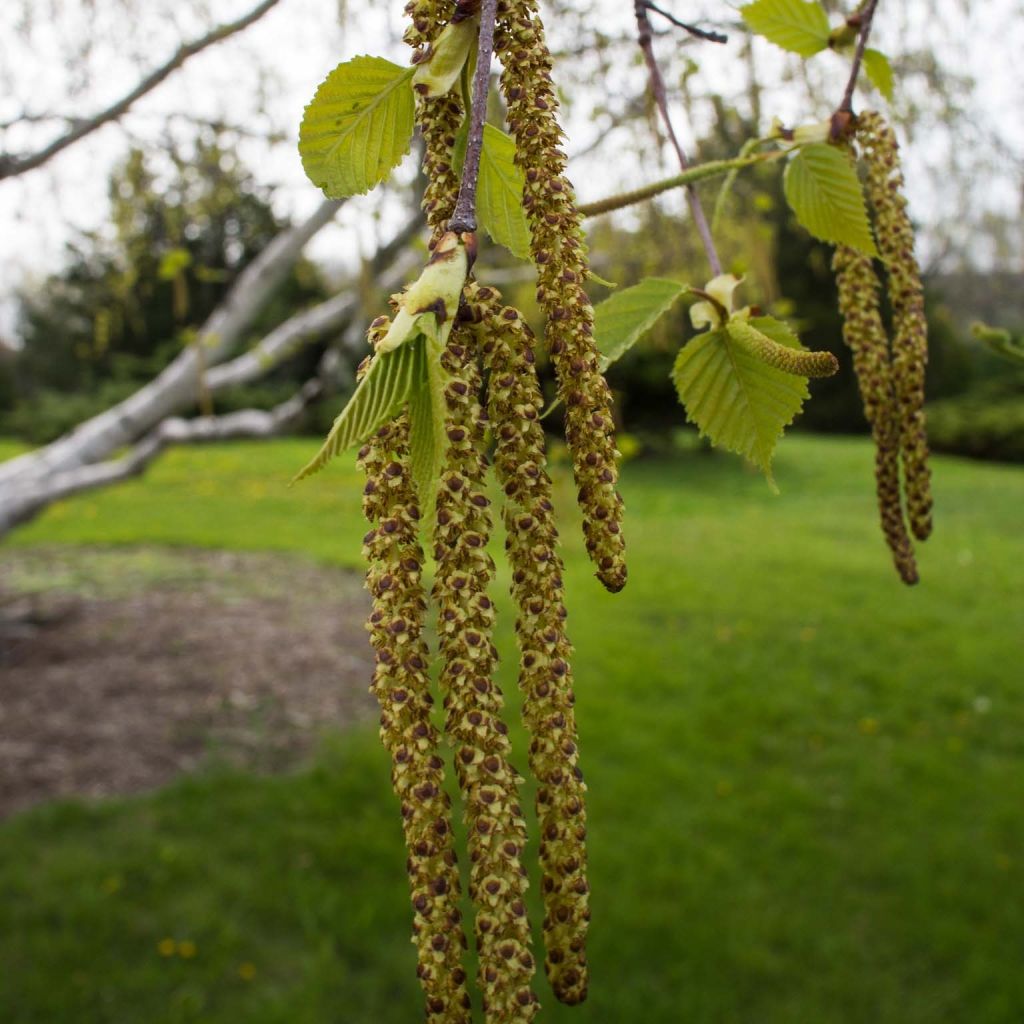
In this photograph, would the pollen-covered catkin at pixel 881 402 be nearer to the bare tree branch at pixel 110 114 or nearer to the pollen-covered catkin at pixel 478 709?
the pollen-covered catkin at pixel 478 709

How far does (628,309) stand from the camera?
930 millimetres

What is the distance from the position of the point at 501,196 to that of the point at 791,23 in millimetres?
583

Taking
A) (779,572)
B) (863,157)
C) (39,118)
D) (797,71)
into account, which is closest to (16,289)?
(779,572)

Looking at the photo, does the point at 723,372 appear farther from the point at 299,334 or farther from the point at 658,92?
the point at 299,334

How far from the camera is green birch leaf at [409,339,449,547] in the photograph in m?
0.53

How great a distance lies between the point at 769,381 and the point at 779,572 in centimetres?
782

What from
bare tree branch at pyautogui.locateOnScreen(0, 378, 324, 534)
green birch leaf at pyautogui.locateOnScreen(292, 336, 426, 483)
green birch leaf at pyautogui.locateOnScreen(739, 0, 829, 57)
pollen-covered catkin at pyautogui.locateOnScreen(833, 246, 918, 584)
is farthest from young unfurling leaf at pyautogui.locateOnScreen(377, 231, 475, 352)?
bare tree branch at pyautogui.locateOnScreen(0, 378, 324, 534)

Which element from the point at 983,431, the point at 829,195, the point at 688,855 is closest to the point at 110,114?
the point at 829,195

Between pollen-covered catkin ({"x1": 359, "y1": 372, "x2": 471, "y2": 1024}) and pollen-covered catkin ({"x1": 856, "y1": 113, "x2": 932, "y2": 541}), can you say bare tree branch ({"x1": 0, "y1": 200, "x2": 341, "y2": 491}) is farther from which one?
pollen-covered catkin ({"x1": 359, "y1": 372, "x2": 471, "y2": 1024})

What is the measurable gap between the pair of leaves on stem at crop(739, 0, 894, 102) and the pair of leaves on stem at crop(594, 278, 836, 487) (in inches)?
15.6

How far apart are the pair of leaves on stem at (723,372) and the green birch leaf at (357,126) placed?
242mm

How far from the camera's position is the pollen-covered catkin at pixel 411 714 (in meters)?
0.60

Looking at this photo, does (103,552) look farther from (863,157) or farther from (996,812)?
(863,157)

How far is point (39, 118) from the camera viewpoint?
11.2 ft
